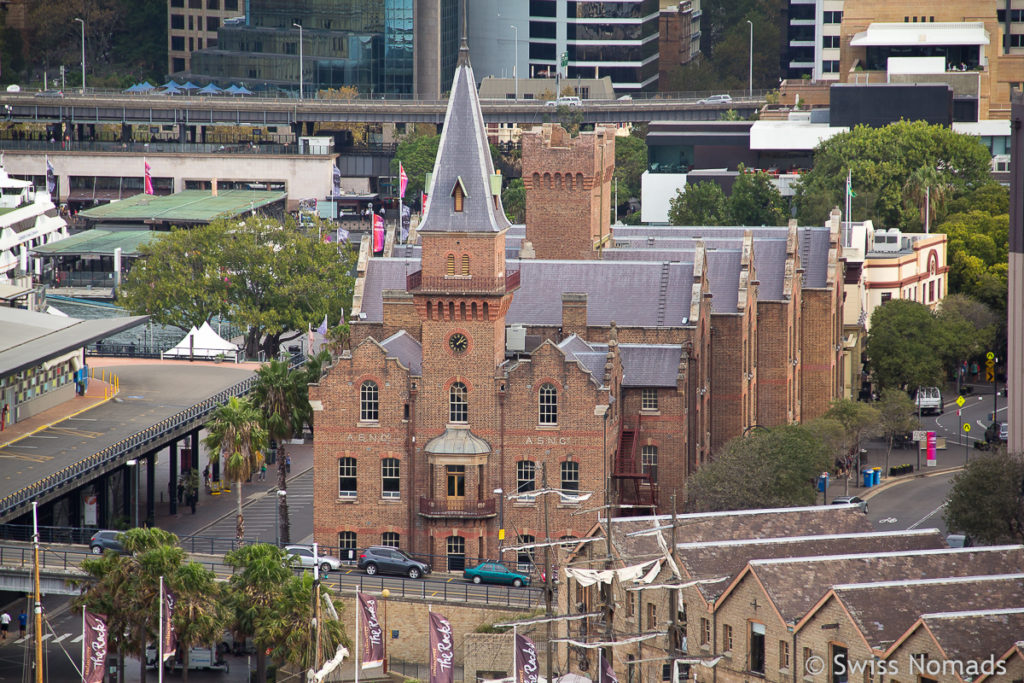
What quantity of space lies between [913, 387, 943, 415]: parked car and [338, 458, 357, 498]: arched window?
167 ft

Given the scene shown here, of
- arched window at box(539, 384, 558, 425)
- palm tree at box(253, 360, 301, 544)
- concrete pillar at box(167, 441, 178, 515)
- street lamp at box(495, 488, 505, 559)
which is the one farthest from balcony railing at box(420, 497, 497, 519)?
concrete pillar at box(167, 441, 178, 515)

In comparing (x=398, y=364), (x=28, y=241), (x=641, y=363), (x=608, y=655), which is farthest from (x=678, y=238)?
(x=28, y=241)

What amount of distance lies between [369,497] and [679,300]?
19.8m

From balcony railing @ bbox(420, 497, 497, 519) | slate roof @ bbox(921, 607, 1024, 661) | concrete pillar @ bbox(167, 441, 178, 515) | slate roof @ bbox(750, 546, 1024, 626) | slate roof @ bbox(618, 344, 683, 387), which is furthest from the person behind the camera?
concrete pillar @ bbox(167, 441, 178, 515)

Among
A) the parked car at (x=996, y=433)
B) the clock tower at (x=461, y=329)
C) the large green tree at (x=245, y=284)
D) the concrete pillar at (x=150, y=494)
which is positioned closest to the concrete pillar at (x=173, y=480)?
the concrete pillar at (x=150, y=494)

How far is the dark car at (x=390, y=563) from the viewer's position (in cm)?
Result: 10200

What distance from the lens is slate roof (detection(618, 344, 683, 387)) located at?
10756 centimetres

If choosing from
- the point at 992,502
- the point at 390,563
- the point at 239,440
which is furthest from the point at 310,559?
the point at 992,502

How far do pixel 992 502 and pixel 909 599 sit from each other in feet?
82.0

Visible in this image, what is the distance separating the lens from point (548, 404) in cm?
10325

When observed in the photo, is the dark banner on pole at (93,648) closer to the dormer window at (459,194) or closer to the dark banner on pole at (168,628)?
the dark banner on pole at (168,628)

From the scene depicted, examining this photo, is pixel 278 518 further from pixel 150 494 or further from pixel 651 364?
pixel 651 364

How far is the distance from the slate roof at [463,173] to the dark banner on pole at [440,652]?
2680 cm

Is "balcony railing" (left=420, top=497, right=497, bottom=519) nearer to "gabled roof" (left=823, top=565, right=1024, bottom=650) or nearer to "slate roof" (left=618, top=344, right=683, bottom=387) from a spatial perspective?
"slate roof" (left=618, top=344, right=683, bottom=387)
